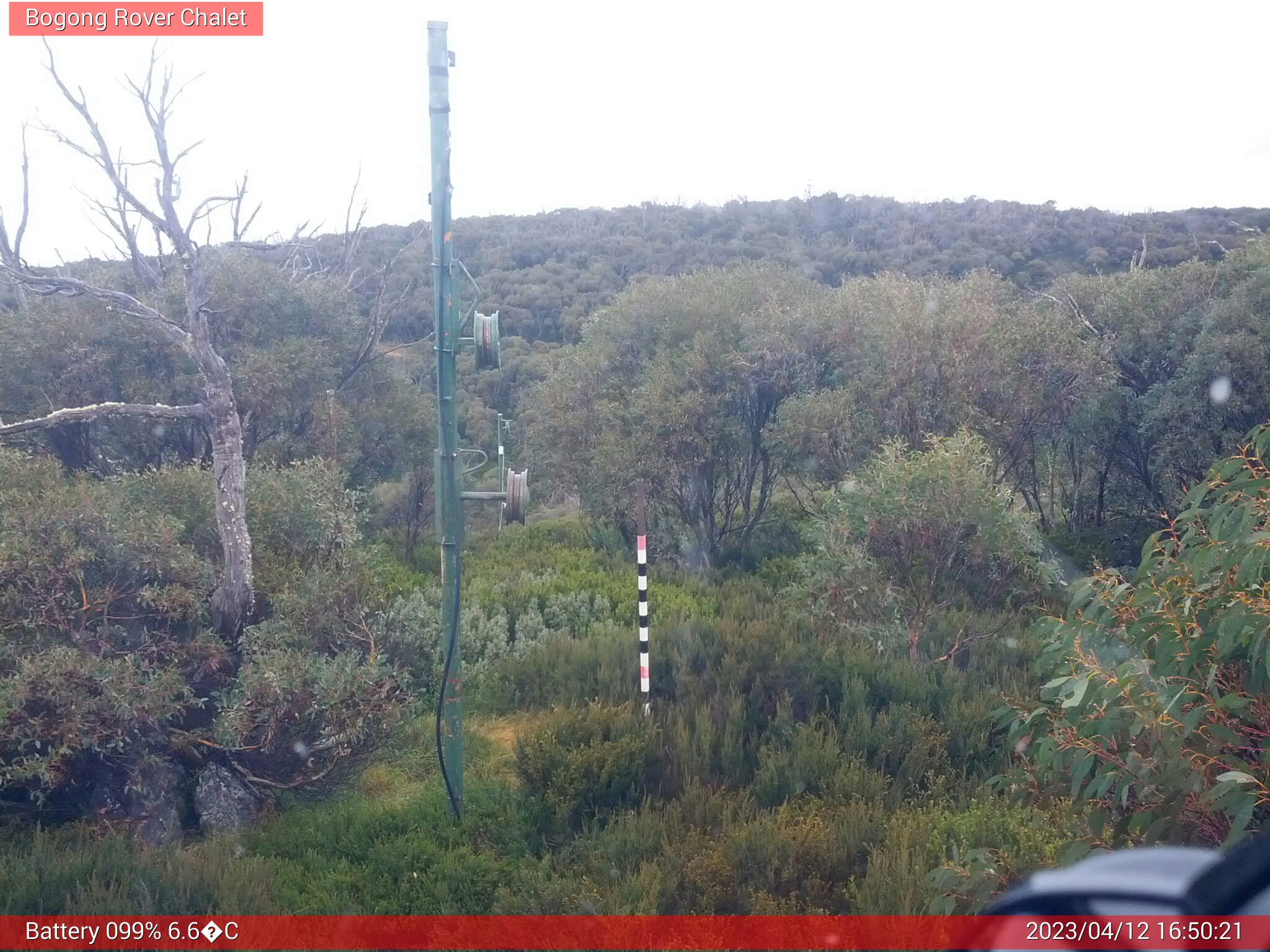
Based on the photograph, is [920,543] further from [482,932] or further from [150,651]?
[150,651]

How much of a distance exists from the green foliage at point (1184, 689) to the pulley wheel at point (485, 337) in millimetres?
3921

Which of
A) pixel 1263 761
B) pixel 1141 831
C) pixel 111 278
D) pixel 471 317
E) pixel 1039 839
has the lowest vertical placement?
pixel 1039 839

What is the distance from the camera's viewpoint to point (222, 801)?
21.4 ft

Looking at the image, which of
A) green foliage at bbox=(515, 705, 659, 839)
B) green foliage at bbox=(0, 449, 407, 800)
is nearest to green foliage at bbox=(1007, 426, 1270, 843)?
green foliage at bbox=(515, 705, 659, 839)

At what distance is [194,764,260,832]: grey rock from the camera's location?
6402 mm

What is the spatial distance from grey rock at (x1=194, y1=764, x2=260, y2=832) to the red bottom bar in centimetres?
183

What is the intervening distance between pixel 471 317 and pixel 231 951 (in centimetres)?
403

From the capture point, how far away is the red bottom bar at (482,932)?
162 inches

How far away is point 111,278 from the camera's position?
15.5m

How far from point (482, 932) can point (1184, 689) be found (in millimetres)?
3493

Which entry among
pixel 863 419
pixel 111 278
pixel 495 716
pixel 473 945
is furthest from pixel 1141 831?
pixel 111 278

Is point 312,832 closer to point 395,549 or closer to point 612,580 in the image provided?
point 612,580

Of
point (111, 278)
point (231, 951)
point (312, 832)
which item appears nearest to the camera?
point (231, 951)

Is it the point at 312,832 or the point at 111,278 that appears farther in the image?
the point at 111,278
